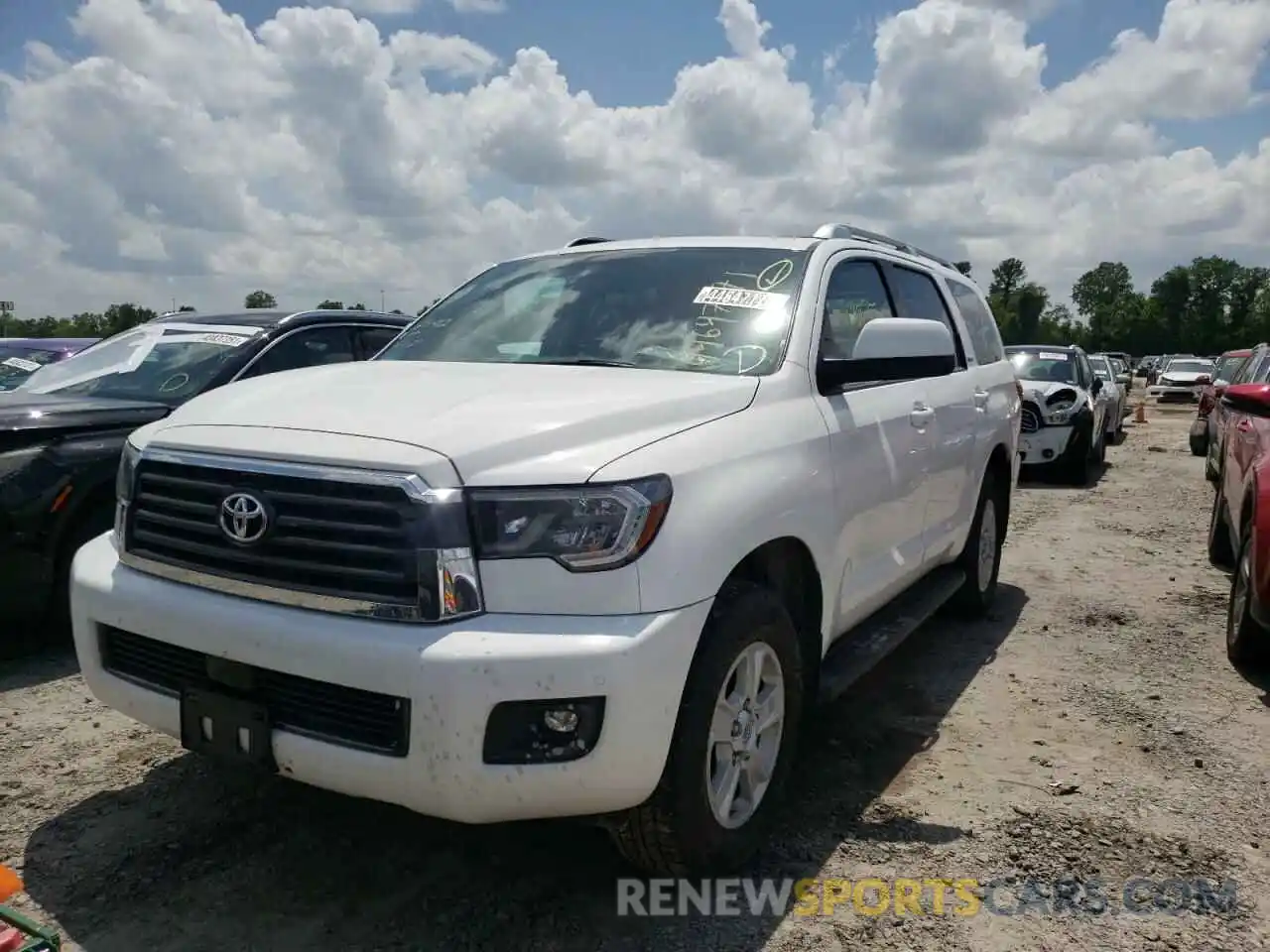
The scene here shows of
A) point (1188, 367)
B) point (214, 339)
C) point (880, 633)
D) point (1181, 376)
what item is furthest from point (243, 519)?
point (1188, 367)

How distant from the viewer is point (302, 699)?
2.47 metres

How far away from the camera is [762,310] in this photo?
353 centimetres

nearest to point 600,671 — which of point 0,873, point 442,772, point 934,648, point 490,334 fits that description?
point 442,772

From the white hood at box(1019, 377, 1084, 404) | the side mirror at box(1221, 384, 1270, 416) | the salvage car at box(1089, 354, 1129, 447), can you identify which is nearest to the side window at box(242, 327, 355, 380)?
the side mirror at box(1221, 384, 1270, 416)

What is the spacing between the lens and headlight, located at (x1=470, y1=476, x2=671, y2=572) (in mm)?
2385

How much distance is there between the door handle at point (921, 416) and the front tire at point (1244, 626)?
1.62 m

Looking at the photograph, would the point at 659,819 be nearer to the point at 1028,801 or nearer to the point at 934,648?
the point at 1028,801

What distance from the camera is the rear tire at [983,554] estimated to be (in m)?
5.39

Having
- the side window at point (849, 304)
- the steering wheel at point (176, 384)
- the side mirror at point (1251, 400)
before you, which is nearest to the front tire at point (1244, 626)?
the side mirror at point (1251, 400)

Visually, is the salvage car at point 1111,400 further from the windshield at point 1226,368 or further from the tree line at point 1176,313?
the tree line at point 1176,313

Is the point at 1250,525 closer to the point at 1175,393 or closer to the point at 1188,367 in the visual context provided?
the point at 1175,393

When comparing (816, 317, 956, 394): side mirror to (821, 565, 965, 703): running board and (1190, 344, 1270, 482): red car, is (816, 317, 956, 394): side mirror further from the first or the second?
(1190, 344, 1270, 482): red car

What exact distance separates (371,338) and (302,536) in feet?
13.9

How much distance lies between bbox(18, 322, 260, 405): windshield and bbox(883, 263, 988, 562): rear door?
3563 millimetres
